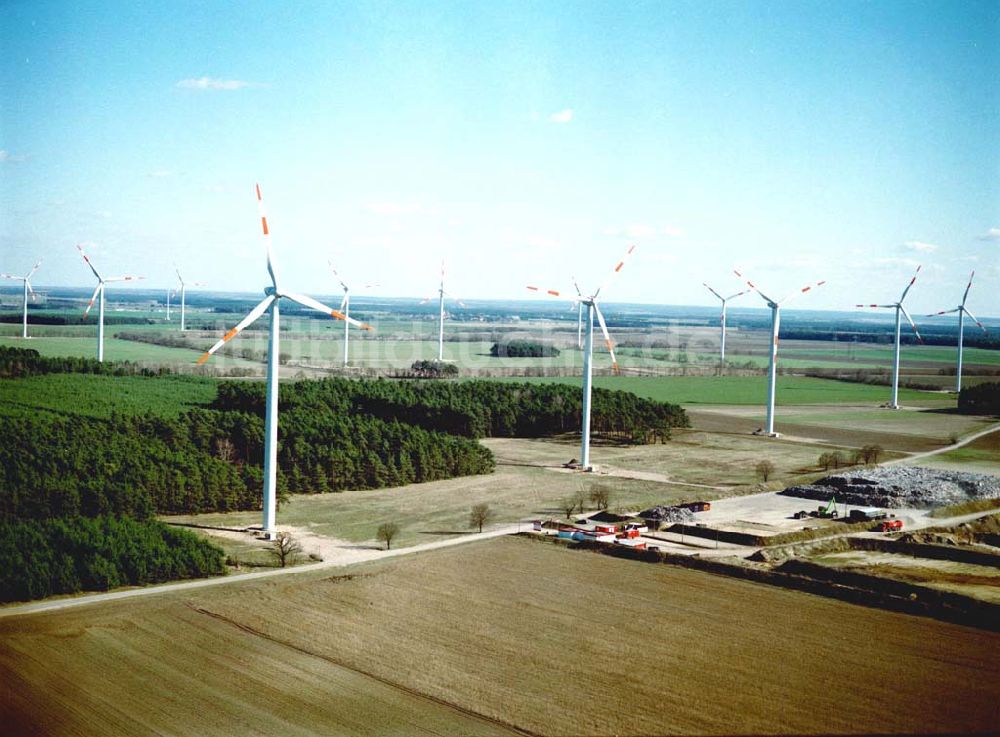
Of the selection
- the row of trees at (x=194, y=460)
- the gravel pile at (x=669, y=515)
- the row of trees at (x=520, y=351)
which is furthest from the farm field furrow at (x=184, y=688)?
the row of trees at (x=520, y=351)

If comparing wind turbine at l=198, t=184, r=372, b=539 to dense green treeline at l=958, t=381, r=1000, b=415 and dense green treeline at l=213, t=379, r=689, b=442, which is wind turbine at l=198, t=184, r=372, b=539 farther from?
dense green treeline at l=958, t=381, r=1000, b=415

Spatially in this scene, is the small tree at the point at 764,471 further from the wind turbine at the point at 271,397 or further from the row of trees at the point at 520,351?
the row of trees at the point at 520,351

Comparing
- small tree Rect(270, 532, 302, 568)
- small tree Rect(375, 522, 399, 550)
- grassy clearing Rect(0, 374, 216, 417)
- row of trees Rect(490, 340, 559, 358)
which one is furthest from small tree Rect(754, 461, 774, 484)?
row of trees Rect(490, 340, 559, 358)

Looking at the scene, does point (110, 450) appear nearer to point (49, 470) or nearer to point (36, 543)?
point (49, 470)

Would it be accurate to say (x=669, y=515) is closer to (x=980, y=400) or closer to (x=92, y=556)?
(x=92, y=556)


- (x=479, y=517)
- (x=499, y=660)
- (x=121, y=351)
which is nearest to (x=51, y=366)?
(x=121, y=351)

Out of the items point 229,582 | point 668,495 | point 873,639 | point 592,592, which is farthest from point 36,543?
point 668,495
